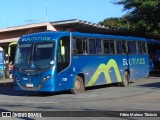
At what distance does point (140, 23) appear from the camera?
35.7m

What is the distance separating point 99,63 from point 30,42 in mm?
4219

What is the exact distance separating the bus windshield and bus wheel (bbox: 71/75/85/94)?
202 centimetres

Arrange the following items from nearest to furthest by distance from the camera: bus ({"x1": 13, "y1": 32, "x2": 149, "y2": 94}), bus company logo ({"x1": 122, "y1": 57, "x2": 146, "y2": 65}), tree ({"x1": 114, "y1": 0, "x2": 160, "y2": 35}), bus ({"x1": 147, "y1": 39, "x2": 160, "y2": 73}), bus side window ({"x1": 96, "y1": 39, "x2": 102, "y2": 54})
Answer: bus ({"x1": 13, "y1": 32, "x2": 149, "y2": 94}), bus side window ({"x1": 96, "y1": 39, "x2": 102, "y2": 54}), bus company logo ({"x1": 122, "y1": 57, "x2": 146, "y2": 65}), tree ({"x1": 114, "y1": 0, "x2": 160, "y2": 35}), bus ({"x1": 147, "y1": 39, "x2": 160, "y2": 73})

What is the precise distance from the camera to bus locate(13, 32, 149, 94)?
18.5 meters

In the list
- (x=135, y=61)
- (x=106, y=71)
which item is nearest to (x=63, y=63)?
(x=106, y=71)

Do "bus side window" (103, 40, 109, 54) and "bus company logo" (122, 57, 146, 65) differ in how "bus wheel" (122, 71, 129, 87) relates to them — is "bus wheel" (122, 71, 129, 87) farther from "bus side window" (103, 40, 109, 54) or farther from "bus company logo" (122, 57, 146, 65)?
"bus side window" (103, 40, 109, 54)

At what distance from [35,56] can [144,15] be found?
1843 cm

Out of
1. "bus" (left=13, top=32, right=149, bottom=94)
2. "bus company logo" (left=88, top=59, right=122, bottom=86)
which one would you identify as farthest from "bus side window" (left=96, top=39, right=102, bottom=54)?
"bus company logo" (left=88, top=59, right=122, bottom=86)

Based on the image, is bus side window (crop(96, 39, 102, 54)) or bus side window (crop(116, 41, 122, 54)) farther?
bus side window (crop(116, 41, 122, 54))

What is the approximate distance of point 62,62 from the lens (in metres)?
18.9

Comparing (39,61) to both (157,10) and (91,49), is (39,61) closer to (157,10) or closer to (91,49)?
(91,49)

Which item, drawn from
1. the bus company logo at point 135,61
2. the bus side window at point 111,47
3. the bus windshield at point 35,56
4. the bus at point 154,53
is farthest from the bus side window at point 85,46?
the bus at point 154,53

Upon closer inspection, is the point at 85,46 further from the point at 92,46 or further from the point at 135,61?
the point at 135,61

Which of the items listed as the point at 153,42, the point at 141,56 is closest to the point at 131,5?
the point at 153,42
